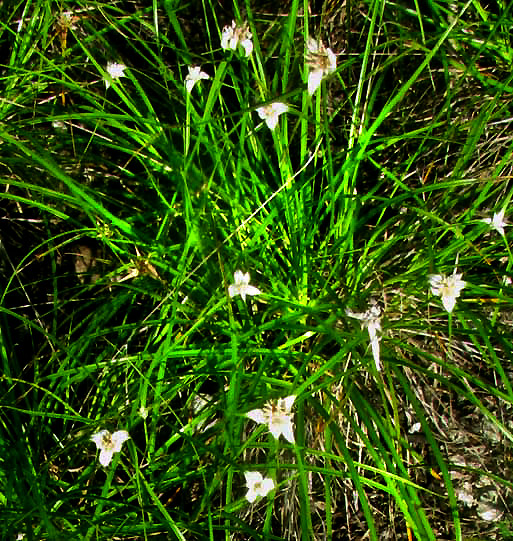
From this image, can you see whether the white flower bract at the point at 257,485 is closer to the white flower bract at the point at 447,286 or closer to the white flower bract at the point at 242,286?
the white flower bract at the point at 242,286

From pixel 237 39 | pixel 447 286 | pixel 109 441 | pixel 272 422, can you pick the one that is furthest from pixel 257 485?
pixel 237 39

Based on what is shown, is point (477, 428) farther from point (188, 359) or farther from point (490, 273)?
point (188, 359)

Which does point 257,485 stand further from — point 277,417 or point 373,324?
point 373,324

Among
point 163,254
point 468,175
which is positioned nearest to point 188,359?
point 163,254

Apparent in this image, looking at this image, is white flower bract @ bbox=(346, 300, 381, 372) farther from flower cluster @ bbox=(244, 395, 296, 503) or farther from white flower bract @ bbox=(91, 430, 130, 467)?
white flower bract @ bbox=(91, 430, 130, 467)

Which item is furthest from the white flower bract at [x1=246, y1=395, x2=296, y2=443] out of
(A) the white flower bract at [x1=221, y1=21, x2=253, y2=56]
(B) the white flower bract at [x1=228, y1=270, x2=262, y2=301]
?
(A) the white flower bract at [x1=221, y1=21, x2=253, y2=56]

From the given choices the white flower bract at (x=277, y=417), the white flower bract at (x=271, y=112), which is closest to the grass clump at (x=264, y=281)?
the white flower bract at (x=271, y=112)

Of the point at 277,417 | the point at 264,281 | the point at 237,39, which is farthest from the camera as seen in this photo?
the point at 264,281
